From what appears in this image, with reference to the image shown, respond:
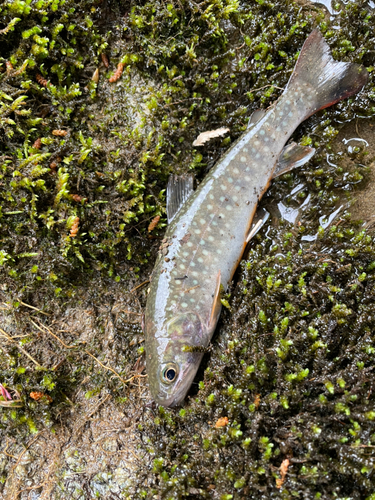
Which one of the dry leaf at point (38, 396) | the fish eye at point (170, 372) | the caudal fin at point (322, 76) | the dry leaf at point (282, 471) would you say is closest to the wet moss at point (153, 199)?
the dry leaf at point (38, 396)

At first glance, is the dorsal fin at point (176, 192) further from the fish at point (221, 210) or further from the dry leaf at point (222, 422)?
the dry leaf at point (222, 422)

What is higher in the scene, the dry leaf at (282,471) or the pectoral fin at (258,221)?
the pectoral fin at (258,221)

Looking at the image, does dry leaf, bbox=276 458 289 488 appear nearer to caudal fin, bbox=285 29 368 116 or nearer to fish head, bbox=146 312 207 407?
fish head, bbox=146 312 207 407

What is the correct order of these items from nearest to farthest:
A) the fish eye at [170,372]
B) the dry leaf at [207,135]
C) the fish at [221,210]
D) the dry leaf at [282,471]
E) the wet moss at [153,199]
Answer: the dry leaf at [282,471]
the wet moss at [153,199]
the fish eye at [170,372]
the fish at [221,210]
the dry leaf at [207,135]

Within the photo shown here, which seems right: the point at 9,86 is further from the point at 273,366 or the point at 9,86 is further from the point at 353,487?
the point at 353,487

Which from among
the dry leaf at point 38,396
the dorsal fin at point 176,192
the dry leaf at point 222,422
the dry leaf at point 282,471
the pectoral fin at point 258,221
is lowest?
the dry leaf at point 282,471

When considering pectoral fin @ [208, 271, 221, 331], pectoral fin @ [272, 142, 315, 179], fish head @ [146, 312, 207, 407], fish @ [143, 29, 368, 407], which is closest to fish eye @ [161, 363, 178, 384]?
fish head @ [146, 312, 207, 407]

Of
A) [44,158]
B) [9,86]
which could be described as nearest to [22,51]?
[9,86]
